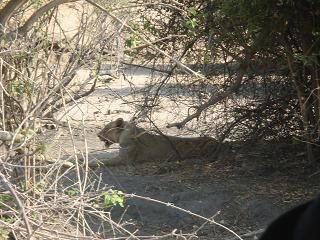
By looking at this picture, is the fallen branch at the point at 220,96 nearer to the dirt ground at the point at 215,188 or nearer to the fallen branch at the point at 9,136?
the dirt ground at the point at 215,188

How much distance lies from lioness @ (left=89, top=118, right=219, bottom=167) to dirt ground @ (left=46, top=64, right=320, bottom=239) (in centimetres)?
15

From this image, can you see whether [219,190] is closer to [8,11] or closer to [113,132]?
[113,132]

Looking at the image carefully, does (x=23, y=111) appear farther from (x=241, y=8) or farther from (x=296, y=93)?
(x=296, y=93)

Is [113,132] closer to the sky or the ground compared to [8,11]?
closer to the ground

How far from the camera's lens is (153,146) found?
9602mm

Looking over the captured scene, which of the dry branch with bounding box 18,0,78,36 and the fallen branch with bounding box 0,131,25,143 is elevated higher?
the dry branch with bounding box 18,0,78,36

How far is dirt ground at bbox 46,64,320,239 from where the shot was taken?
7.05 m

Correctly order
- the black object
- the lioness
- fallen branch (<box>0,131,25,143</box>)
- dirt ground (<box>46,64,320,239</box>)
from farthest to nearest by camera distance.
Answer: the lioness
dirt ground (<box>46,64,320,239</box>)
fallen branch (<box>0,131,25,143</box>)
the black object

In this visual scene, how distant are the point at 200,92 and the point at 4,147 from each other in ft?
14.1

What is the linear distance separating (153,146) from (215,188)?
5.73 ft

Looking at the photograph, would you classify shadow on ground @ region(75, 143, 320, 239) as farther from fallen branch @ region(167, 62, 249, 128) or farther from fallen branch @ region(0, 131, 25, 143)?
fallen branch @ region(0, 131, 25, 143)

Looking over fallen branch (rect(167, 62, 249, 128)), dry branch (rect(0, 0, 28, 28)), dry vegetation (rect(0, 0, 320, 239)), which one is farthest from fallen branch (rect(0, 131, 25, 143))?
fallen branch (rect(167, 62, 249, 128))

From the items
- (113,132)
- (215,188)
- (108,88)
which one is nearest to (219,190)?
(215,188)

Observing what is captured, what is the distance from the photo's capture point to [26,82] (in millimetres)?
5504
